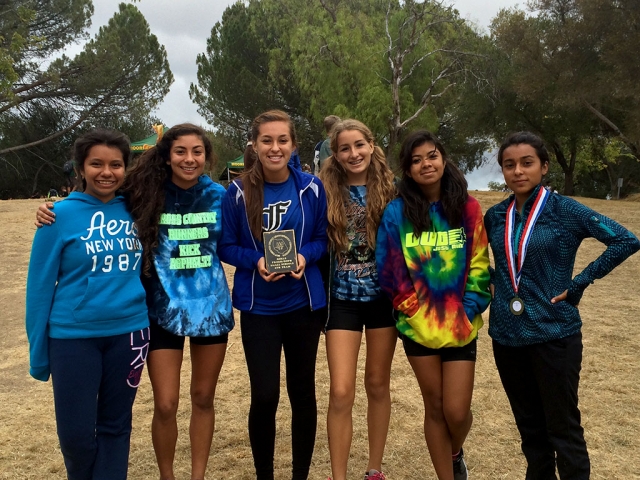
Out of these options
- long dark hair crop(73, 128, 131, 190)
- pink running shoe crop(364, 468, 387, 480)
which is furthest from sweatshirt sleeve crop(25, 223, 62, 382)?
pink running shoe crop(364, 468, 387, 480)

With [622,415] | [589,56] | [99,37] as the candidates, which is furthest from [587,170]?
[622,415]

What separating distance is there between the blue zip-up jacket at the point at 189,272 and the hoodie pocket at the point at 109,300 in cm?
19

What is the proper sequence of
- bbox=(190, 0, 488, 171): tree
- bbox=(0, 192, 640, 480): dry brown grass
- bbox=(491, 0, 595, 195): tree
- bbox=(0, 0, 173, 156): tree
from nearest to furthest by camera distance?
bbox=(0, 192, 640, 480): dry brown grass, bbox=(491, 0, 595, 195): tree, bbox=(190, 0, 488, 171): tree, bbox=(0, 0, 173, 156): tree

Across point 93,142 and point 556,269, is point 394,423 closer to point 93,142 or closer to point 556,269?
point 556,269

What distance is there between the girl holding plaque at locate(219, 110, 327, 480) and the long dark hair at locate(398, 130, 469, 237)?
1.49 feet

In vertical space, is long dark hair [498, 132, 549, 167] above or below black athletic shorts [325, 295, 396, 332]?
above

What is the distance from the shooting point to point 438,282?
2695 millimetres

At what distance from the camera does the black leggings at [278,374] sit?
2.79m

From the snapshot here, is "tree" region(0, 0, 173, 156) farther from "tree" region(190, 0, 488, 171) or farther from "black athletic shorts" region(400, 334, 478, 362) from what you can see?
"black athletic shorts" region(400, 334, 478, 362)

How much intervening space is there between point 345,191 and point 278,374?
40.2 inches

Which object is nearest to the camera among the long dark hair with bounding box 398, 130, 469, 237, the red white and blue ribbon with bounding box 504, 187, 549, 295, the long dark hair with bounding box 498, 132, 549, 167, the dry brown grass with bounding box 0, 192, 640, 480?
the red white and blue ribbon with bounding box 504, 187, 549, 295

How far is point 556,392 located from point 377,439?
3.31 feet

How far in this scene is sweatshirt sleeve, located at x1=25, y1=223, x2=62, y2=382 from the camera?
2.36 metres

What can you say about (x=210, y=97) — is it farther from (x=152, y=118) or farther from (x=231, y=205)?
(x=231, y=205)
